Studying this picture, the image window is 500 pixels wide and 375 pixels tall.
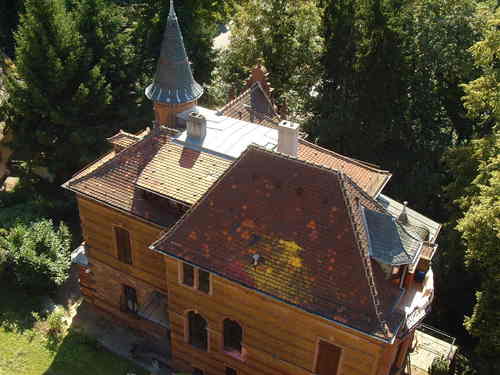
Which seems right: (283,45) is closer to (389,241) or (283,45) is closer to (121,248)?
(121,248)

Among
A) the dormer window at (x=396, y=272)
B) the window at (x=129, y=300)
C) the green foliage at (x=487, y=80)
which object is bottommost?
the window at (x=129, y=300)

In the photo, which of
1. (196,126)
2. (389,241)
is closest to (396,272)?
(389,241)

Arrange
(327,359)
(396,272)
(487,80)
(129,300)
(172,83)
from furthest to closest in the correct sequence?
(487,80) → (129,300) → (172,83) → (327,359) → (396,272)

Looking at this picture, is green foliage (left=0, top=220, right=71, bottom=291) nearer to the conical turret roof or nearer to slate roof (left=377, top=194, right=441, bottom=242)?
the conical turret roof

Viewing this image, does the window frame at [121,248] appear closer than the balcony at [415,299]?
No

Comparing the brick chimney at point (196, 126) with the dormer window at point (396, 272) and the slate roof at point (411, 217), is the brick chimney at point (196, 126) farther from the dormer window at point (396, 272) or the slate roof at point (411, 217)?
the dormer window at point (396, 272)

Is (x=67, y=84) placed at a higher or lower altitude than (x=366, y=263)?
lower

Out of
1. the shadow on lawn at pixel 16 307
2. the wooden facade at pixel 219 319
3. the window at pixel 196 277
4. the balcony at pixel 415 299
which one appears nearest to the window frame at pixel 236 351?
the wooden facade at pixel 219 319
